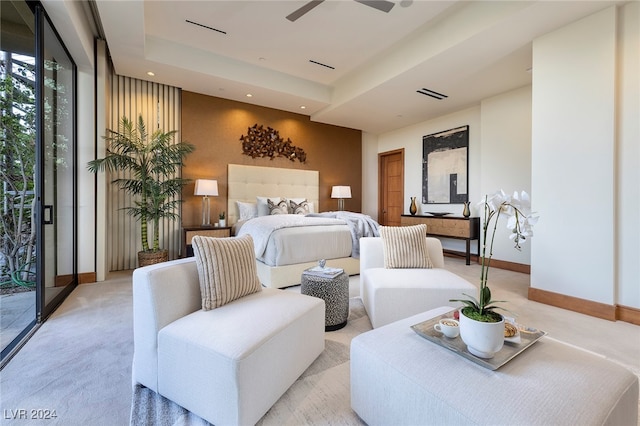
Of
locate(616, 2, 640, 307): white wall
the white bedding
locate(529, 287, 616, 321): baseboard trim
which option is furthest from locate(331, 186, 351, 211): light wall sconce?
locate(616, 2, 640, 307): white wall

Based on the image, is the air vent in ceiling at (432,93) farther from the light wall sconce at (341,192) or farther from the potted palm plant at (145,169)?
the potted palm plant at (145,169)

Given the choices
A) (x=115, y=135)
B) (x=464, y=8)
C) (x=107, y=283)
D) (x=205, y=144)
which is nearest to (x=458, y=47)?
(x=464, y=8)

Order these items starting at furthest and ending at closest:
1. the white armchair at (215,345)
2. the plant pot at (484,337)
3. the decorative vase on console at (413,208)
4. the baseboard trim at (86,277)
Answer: the decorative vase on console at (413,208) → the baseboard trim at (86,277) → the white armchair at (215,345) → the plant pot at (484,337)

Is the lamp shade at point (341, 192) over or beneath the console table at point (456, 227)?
over

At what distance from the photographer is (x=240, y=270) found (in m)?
1.77

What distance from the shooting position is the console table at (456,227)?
15.6 feet

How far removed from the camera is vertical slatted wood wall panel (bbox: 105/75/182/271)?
415 centimetres

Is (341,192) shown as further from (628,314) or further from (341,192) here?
(628,314)

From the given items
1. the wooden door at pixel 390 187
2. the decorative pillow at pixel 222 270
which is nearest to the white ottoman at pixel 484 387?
the decorative pillow at pixel 222 270

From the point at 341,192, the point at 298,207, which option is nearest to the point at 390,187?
the point at 341,192

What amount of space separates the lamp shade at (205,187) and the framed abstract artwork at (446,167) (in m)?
4.02

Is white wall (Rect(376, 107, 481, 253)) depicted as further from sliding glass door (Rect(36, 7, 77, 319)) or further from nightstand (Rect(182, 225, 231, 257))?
sliding glass door (Rect(36, 7, 77, 319))

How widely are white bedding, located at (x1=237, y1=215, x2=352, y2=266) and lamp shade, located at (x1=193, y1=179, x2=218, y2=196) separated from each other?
3.32ft

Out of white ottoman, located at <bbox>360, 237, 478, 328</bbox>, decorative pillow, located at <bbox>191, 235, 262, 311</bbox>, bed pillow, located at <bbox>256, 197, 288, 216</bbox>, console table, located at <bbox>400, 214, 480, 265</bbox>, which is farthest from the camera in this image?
bed pillow, located at <bbox>256, 197, 288, 216</bbox>
